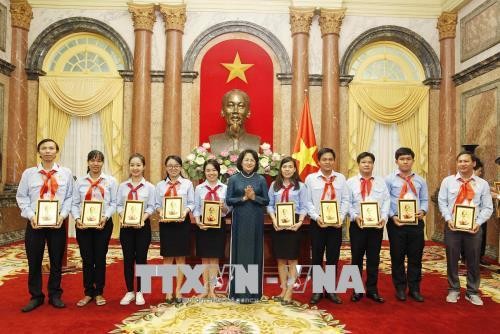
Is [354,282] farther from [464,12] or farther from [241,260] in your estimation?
[464,12]

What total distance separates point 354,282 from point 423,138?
18.4ft

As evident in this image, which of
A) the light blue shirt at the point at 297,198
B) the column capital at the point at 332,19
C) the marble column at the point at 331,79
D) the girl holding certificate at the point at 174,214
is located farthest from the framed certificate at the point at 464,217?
the column capital at the point at 332,19

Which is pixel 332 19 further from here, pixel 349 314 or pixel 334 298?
pixel 349 314

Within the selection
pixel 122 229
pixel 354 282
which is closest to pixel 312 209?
pixel 354 282

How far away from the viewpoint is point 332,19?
8.52 metres

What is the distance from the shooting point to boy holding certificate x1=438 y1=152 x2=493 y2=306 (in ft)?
14.1

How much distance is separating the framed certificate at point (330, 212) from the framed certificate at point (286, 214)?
12.6 inches

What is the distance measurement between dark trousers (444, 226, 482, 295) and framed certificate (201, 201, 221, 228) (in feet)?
8.40

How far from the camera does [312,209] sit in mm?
4289

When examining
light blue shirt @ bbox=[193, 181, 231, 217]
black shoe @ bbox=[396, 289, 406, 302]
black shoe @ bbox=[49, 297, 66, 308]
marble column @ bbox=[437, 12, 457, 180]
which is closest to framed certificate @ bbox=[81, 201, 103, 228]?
black shoe @ bbox=[49, 297, 66, 308]

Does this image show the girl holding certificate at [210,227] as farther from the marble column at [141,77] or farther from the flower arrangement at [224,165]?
the marble column at [141,77]

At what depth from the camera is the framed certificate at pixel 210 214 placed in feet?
13.6

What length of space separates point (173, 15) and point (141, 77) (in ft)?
4.76

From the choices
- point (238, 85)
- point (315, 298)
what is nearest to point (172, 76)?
point (238, 85)
